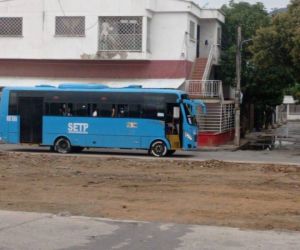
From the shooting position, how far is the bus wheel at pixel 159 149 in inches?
1129

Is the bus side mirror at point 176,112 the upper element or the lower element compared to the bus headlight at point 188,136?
upper

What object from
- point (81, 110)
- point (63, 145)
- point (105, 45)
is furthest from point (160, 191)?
→ point (105, 45)

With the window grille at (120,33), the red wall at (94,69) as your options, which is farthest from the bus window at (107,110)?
the red wall at (94,69)

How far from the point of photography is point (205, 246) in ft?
28.9

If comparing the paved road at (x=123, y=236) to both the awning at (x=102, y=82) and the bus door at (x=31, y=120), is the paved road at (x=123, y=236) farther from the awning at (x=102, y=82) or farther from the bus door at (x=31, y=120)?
the awning at (x=102, y=82)

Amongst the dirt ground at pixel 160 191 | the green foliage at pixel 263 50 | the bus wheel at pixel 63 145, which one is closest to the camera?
the dirt ground at pixel 160 191

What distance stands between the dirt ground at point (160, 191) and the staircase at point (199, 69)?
56.4ft

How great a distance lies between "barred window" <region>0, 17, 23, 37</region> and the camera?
131 ft

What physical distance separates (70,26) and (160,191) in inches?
1001

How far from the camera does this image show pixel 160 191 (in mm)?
15383

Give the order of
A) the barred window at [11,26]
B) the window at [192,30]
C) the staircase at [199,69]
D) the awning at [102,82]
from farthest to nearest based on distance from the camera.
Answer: the window at [192,30] < the staircase at [199,69] < the barred window at [11,26] < the awning at [102,82]

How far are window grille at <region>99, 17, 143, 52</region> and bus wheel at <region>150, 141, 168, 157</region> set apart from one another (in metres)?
10.7

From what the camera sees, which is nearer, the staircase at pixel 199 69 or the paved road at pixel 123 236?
the paved road at pixel 123 236

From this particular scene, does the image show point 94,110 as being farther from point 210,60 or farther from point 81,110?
point 210,60
